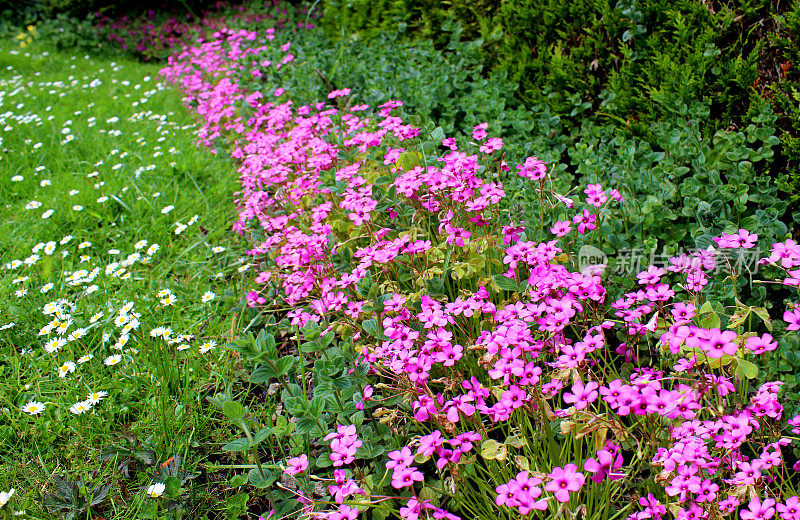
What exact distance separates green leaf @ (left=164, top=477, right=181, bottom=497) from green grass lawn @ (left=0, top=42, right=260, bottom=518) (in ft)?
0.17

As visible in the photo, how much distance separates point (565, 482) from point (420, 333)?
0.84 metres

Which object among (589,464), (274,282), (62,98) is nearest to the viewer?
(589,464)

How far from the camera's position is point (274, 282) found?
284 centimetres

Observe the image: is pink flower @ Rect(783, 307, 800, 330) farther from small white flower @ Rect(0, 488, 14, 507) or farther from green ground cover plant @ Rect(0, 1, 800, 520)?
small white flower @ Rect(0, 488, 14, 507)

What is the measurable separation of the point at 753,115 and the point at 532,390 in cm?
189

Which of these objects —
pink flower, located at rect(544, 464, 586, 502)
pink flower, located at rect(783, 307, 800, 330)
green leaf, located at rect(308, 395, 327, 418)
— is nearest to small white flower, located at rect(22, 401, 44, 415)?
green leaf, located at rect(308, 395, 327, 418)

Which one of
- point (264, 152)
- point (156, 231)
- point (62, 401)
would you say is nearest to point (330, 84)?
point (264, 152)

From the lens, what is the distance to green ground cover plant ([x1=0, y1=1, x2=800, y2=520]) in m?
1.53

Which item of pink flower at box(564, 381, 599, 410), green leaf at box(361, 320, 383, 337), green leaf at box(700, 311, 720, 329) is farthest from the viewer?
green leaf at box(361, 320, 383, 337)

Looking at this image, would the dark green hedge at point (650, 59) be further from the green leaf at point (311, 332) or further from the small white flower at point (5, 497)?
the small white flower at point (5, 497)

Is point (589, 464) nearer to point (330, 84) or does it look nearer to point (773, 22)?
point (773, 22)

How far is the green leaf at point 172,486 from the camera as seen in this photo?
179cm

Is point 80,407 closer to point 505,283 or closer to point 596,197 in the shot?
point 505,283

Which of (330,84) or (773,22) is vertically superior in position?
(773,22)
